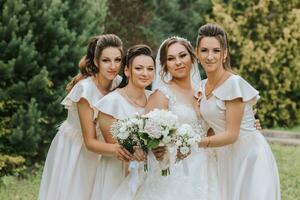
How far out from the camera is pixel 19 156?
1066 cm

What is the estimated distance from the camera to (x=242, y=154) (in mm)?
5664

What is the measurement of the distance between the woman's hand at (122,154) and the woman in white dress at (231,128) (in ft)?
1.93

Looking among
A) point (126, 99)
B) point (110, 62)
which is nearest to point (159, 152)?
point (126, 99)

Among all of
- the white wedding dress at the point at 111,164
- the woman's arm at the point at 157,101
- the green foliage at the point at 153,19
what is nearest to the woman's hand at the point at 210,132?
the woman's arm at the point at 157,101

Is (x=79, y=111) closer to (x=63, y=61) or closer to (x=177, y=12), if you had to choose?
(x=63, y=61)

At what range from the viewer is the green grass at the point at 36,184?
32.3 ft

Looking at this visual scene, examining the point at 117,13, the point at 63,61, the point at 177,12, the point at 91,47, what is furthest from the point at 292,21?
the point at 91,47

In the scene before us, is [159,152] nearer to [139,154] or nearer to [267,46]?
[139,154]

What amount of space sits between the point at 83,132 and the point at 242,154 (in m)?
1.33

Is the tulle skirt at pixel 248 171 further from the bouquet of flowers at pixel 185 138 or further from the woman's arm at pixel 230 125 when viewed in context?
the bouquet of flowers at pixel 185 138

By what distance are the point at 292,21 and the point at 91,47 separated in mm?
12758

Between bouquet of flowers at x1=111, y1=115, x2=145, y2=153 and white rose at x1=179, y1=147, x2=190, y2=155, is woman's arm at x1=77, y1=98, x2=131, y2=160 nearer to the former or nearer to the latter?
bouquet of flowers at x1=111, y1=115, x2=145, y2=153

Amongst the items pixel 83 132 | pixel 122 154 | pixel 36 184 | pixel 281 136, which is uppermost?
pixel 83 132

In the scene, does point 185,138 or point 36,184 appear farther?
point 36,184
